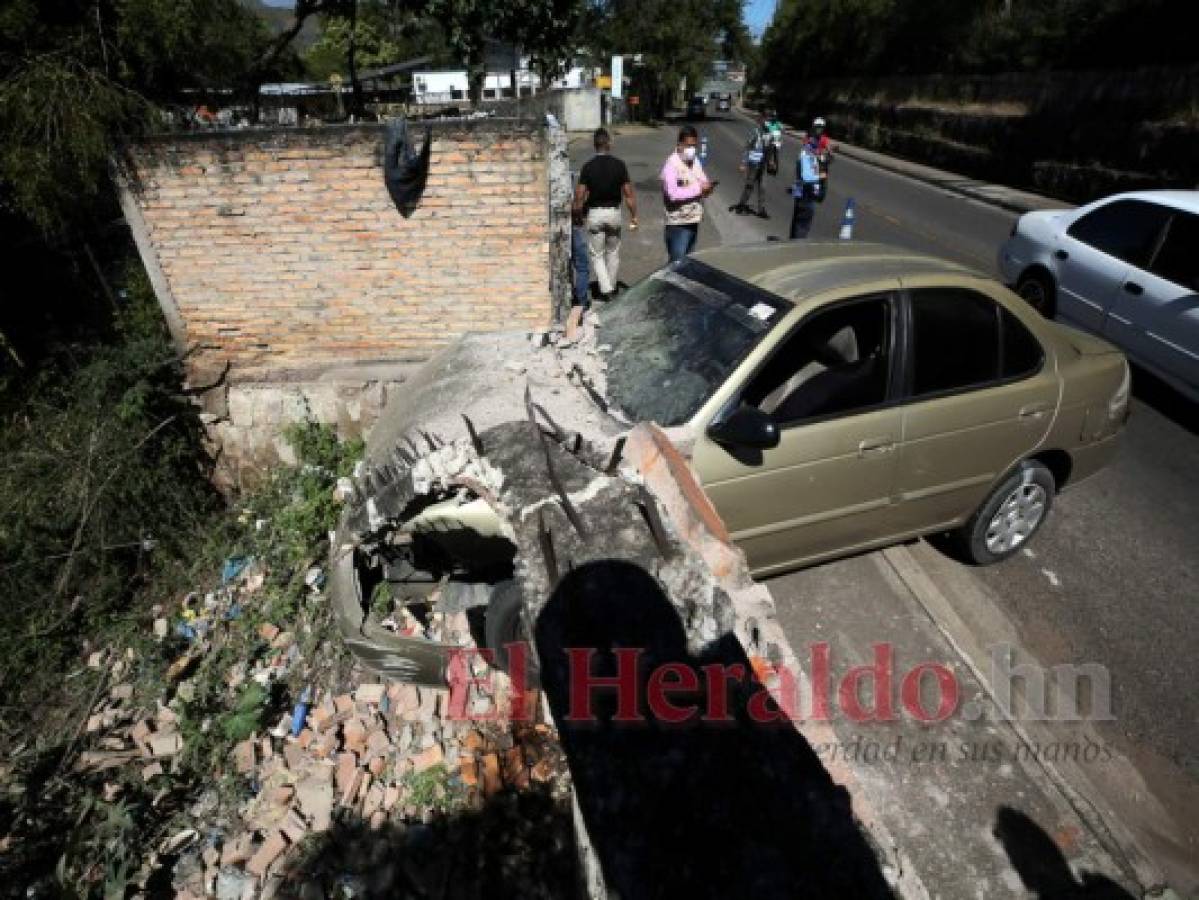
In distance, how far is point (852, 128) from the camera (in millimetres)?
30031

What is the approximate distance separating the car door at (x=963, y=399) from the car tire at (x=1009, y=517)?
0.62 ft

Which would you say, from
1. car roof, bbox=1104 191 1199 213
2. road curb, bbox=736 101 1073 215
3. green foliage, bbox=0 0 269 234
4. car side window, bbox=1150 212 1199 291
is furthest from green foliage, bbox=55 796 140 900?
road curb, bbox=736 101 1073 215

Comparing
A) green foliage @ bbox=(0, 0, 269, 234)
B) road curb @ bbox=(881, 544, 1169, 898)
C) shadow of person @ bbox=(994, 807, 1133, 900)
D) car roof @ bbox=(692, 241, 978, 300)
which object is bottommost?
shadow of person @ bbox=(994, 807, 1133, 900)

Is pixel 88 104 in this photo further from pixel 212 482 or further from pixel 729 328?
pixel 729 328

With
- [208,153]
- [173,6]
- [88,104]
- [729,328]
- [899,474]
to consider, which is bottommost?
[899,474]

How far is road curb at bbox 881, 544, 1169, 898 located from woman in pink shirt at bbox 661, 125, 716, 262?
14.5 feet

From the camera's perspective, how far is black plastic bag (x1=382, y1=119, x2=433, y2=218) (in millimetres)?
4938

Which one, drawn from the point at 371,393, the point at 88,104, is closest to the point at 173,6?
the point at 88,104

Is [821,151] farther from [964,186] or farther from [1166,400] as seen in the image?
[964,186]

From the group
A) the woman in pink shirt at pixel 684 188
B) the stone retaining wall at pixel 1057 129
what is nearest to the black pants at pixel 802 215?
the woman in pink shirt at pixel 684 188

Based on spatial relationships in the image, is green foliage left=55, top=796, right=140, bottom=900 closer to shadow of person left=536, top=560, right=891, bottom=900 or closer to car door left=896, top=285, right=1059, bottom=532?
shadow of person left=536, top=560, right=891, bottom=900

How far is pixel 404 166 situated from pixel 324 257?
3.47ft

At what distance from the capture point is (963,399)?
334 cm

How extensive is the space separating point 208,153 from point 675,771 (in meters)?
5.52
